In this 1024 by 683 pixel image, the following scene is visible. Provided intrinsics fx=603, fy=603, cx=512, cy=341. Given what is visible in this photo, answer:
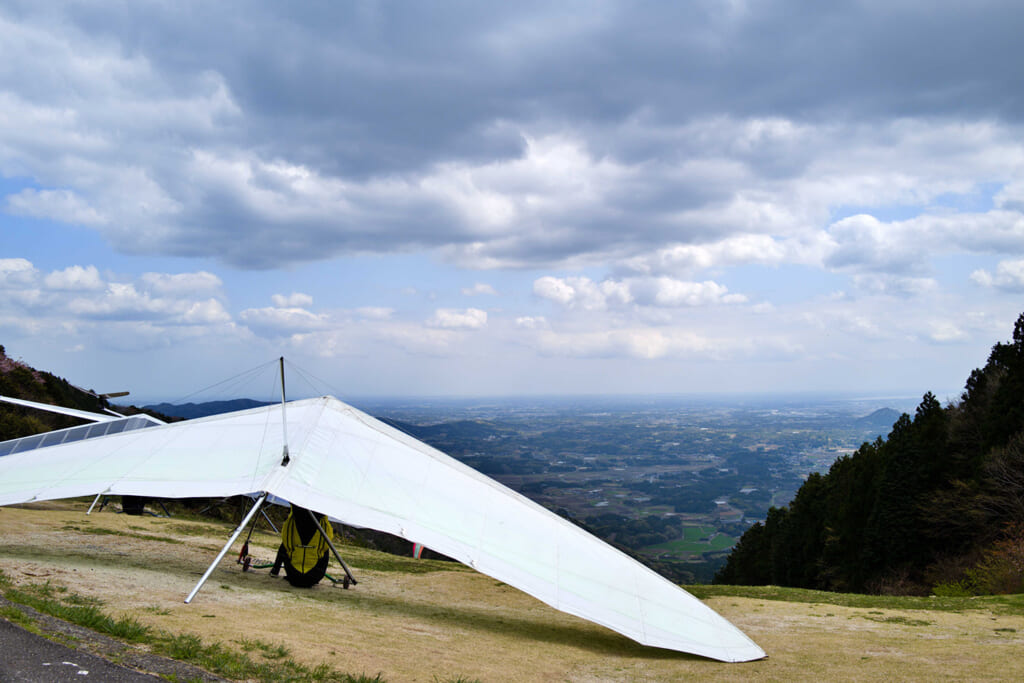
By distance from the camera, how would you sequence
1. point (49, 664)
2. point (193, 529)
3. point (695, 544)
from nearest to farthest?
→ 1. point (49, 664)
2. point (193, 529)
3. point (695, 544)

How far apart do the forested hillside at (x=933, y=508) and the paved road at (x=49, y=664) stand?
90.4ft

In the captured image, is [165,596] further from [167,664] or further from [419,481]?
[419,481]

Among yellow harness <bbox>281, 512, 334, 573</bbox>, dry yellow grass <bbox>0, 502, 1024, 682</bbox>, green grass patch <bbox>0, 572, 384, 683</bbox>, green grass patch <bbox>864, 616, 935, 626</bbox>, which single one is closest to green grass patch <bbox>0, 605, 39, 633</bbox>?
green grass patch <bbox>0, 572, 384, 683</bbox>

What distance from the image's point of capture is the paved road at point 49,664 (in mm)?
5785

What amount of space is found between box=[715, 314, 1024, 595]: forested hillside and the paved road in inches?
1085

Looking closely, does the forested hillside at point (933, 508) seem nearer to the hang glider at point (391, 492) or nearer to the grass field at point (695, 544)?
the hang glider at point (391, 492)

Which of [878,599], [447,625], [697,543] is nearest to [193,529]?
[447,625]

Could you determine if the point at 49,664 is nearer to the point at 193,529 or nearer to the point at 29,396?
the point at 193,529

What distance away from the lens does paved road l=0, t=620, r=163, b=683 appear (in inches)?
228

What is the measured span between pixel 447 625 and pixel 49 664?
7.34m

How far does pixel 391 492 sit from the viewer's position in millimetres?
12695

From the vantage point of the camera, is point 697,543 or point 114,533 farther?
point 697,543

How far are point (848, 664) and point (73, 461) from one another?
16403mm

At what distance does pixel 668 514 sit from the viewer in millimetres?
117688
